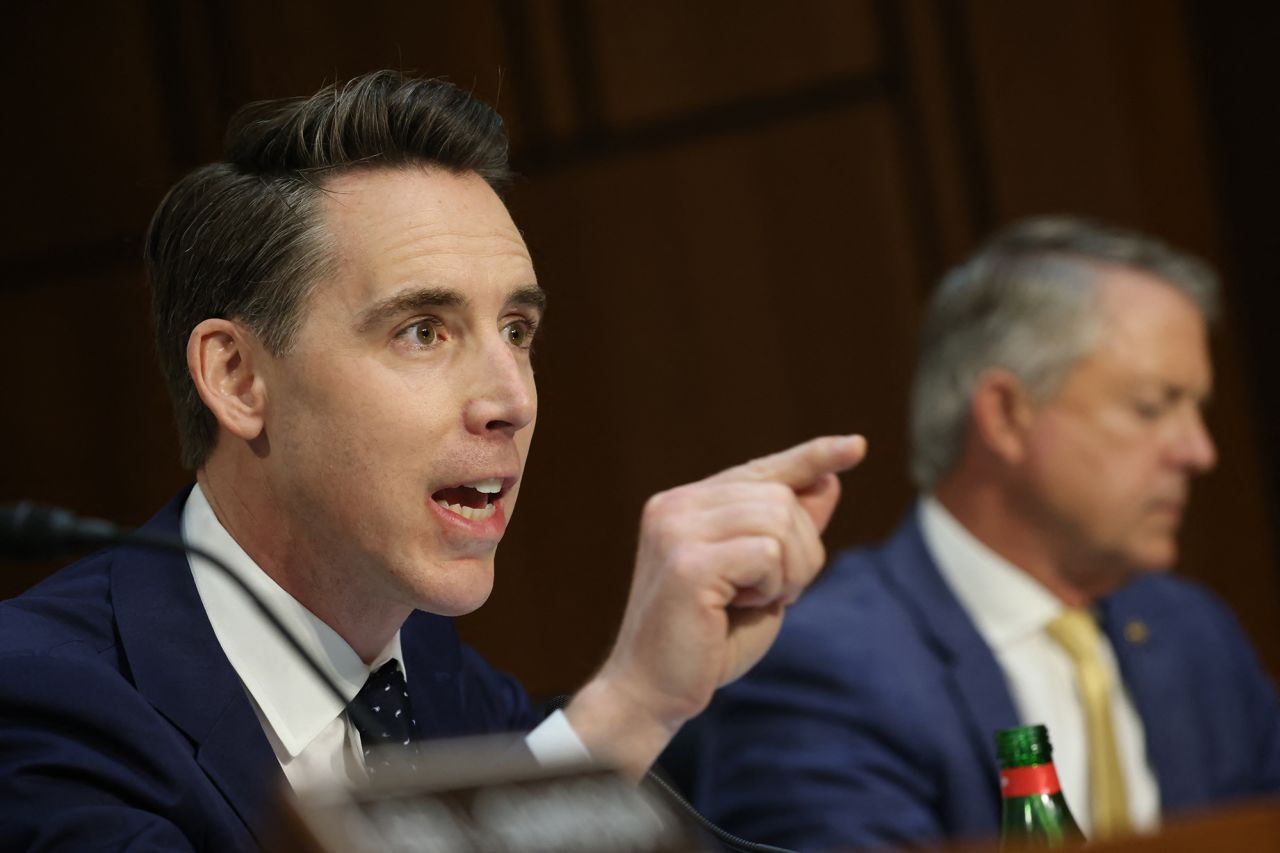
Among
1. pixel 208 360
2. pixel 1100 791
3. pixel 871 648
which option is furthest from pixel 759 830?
pixel 208 360

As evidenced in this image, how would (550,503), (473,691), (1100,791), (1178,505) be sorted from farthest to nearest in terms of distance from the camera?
(550,503)
(1178,505)
(1100,791)
(473,691)

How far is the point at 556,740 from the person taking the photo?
149 cm

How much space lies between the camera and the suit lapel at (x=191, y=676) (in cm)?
130

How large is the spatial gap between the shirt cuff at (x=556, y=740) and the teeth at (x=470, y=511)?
0.20 m

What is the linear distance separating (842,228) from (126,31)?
1.40m

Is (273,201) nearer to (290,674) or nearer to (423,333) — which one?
(423,333)

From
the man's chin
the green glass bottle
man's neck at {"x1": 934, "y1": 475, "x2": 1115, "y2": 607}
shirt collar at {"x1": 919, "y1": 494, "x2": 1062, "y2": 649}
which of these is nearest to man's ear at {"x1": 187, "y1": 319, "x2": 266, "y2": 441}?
the man's chin

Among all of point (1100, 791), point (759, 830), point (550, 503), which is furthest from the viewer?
point (550, 503)

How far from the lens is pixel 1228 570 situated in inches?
126

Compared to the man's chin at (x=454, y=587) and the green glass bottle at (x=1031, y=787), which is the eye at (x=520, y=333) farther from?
the green glass bottle at (x=1031, y=787)

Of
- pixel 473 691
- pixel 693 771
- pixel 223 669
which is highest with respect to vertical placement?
pixel 223 669

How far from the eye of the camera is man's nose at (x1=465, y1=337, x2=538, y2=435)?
55.4 inches

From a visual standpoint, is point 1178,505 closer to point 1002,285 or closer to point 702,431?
point 1002,285

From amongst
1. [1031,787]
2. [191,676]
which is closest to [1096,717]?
[1031,787]
